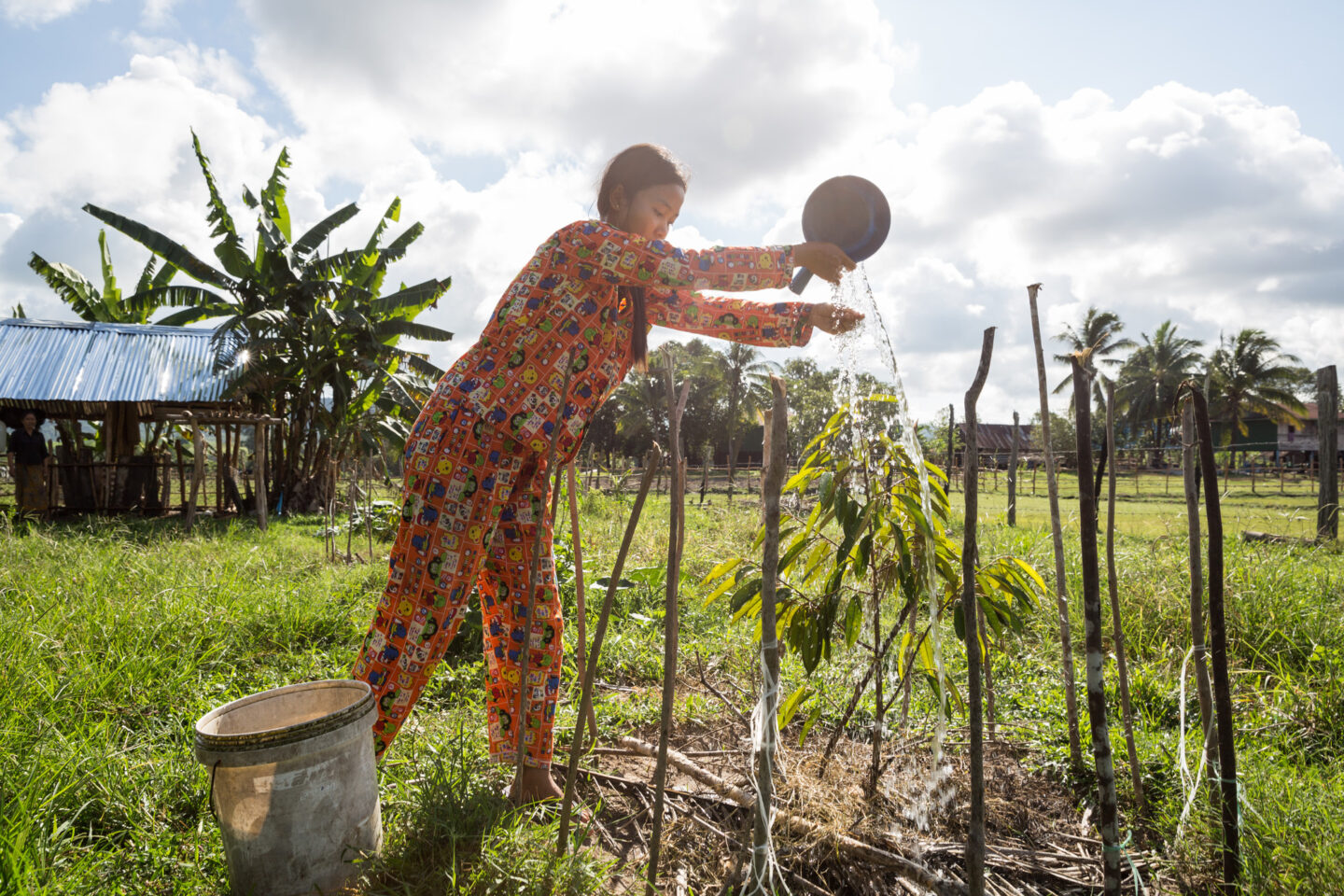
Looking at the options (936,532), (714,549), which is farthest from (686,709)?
(714,549)

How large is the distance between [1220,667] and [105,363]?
12829 millimetres

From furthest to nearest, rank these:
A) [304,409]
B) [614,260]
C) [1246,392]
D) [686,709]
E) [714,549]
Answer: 1. [1246,392]
2. [304,409]
3. [714,549]
4. [686,709]
5. [614,260]

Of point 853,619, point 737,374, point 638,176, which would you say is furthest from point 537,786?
point 737,374

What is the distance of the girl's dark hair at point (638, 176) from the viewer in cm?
172

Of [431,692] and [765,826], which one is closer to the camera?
[765,826]

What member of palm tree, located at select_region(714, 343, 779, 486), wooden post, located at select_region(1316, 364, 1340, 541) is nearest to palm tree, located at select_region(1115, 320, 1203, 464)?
palm tree, located at select_region(714, 343, 779, 486)

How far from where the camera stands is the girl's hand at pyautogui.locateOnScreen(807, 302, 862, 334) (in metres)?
1.64

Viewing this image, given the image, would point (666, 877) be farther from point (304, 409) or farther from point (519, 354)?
point (304, 409)

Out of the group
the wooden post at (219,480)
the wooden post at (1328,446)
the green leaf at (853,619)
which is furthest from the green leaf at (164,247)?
the wooden post at (1328,446)

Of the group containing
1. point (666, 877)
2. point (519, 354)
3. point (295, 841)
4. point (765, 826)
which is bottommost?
point (666, 877)

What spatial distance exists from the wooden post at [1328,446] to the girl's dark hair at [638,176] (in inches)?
257

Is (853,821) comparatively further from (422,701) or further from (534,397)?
(422,701)

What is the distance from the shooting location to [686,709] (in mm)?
2627

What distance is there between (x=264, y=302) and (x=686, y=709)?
34.0ft
